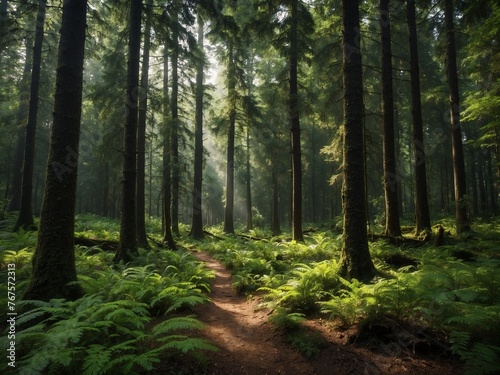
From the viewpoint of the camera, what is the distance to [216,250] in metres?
14.2

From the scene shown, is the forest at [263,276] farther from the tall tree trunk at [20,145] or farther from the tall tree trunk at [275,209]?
the tall tree trunk at [275,209]

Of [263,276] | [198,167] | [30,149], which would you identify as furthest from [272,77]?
[263,276]

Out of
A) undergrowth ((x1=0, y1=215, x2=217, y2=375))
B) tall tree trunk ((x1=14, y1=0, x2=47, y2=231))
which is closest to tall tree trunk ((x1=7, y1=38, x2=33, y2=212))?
tall tree trunk ((x1=14, y1=0, x2=47, y2=231))

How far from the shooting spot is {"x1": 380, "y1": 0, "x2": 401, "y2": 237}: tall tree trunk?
11.4 meters

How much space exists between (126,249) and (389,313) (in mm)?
8037

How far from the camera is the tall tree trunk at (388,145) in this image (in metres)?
11.4

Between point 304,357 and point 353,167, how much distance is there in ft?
14.5

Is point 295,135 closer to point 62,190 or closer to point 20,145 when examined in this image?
point 62,190

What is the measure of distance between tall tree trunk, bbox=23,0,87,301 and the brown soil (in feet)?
9.96

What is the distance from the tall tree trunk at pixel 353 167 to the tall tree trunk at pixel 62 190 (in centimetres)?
597

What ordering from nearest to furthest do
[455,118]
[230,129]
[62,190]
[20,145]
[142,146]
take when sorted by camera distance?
[62,190], [455,118], [142,146], [230,129], [20,145]

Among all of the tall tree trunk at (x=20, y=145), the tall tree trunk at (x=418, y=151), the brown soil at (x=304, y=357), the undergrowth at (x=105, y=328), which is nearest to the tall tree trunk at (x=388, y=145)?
the tall tree trunk at (x=418, y=151)

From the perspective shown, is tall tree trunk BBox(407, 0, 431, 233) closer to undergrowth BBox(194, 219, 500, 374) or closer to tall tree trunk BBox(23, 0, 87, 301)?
undergrowth BBox(194, 219, 500, 374)

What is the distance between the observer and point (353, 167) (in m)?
6.87
